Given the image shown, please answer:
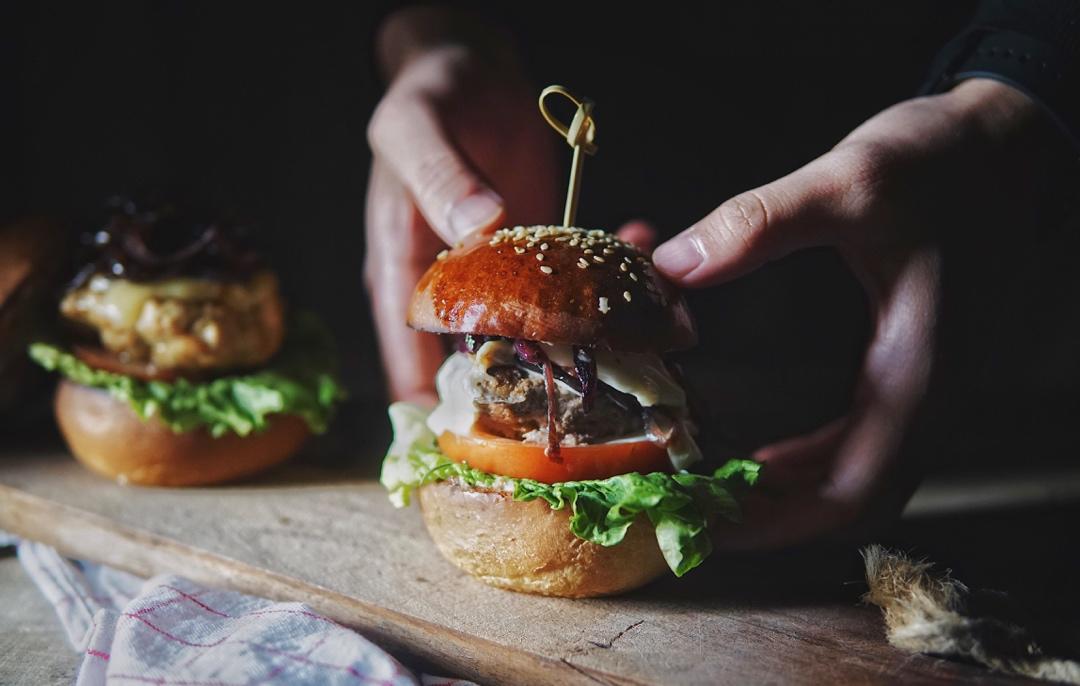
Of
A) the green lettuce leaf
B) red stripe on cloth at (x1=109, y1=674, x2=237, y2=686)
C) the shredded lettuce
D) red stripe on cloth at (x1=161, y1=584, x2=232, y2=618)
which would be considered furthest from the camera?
the green lettuce leaf

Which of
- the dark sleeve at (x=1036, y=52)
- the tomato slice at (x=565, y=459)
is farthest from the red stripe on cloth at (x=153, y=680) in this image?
the dark sleeve at (x=1036, y=52)

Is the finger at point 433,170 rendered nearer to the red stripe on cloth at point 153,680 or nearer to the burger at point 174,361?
the burger at point 174,361

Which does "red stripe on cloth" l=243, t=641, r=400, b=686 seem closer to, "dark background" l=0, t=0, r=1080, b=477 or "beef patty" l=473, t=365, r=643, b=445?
"beef patty" l=473, t=365, r=643, b=445

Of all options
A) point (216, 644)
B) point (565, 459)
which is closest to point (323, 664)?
point (216, 644)

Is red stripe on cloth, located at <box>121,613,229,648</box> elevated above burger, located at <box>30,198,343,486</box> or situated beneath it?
situated beneath

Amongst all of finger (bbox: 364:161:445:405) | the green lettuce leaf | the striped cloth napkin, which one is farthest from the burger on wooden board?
finger (bbox: 364:161:445:405)

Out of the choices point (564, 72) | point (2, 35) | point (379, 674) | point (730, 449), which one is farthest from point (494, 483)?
point (2, 35)

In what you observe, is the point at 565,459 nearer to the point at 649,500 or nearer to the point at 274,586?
the point at 649,500
